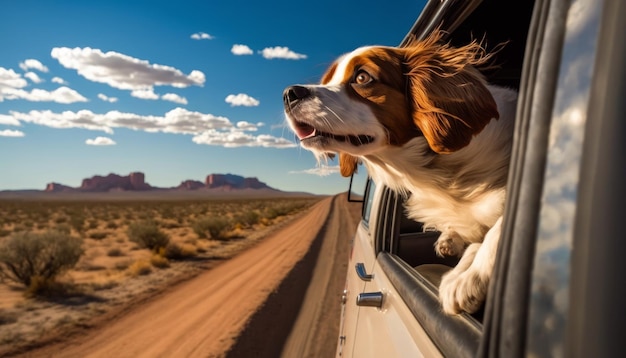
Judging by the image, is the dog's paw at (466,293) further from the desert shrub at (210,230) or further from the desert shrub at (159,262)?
the desert shrub at (210,230)

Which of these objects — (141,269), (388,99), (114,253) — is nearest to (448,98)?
(388,99)

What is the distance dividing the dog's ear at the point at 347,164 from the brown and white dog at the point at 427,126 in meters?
0.32

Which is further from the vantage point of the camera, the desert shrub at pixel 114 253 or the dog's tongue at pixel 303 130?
the desert shrub at pixel 114 253

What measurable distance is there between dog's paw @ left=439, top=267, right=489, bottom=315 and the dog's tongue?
1.43m

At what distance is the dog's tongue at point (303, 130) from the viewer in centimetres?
270

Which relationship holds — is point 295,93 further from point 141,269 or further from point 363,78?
point 141,269

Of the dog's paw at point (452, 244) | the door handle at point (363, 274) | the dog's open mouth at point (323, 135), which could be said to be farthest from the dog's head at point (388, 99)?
the door handle at point (363, 274)

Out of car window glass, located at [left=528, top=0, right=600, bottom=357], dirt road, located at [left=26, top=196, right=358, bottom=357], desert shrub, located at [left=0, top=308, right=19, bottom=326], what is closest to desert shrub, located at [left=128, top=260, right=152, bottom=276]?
dirt road, located at [left=26, top=196, right=358, bottom=357]

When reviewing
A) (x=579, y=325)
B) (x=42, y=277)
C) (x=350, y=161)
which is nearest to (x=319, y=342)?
(x=350, y=161)

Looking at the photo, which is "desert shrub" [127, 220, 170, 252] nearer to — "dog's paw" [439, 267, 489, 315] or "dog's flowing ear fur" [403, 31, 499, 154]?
"dog's flowing ear fur" [403, 31, 499, 154]

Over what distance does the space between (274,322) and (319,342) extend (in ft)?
3.59

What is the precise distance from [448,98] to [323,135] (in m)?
0.73

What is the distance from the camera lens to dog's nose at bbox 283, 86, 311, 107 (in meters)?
2.56

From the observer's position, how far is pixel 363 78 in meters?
2.53
